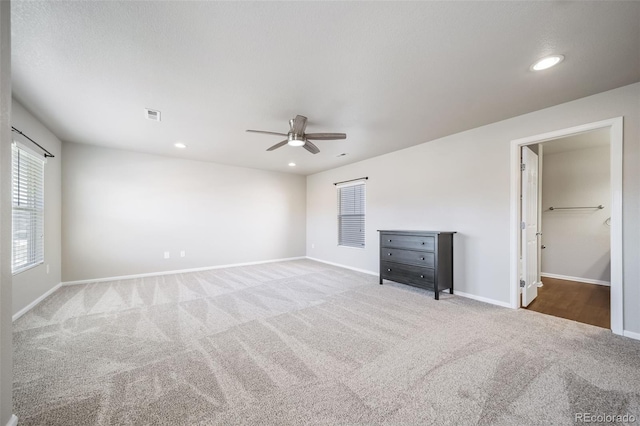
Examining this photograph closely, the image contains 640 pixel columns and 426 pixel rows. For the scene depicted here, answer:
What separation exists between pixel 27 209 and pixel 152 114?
2.05 metres

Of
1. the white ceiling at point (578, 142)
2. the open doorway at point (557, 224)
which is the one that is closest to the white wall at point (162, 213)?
the open doorway at point (557, 224)

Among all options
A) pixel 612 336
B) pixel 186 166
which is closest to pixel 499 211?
pixel 612 336

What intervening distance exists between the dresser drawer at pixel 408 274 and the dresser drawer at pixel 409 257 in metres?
0.07

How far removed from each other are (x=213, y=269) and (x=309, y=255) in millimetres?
2599

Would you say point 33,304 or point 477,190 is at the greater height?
point 477,190

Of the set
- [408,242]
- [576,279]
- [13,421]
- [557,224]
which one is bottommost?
[576,279]

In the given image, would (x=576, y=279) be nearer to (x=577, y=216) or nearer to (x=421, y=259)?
(x=577, y=216)

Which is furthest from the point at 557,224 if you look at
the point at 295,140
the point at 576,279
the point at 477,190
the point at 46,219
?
the point at 46,219

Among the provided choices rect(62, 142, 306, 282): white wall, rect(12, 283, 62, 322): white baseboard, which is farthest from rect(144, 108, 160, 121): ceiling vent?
rect(12, 283, 62, 322): white baseboard

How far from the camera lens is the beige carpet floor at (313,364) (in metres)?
1.43

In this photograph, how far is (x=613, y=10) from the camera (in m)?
1.49

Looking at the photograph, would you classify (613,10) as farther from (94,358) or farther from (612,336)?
(94,358)

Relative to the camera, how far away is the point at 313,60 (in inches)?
77.0

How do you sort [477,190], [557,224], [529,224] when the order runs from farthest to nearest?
[557,224] < [477,190] < [529,224]
